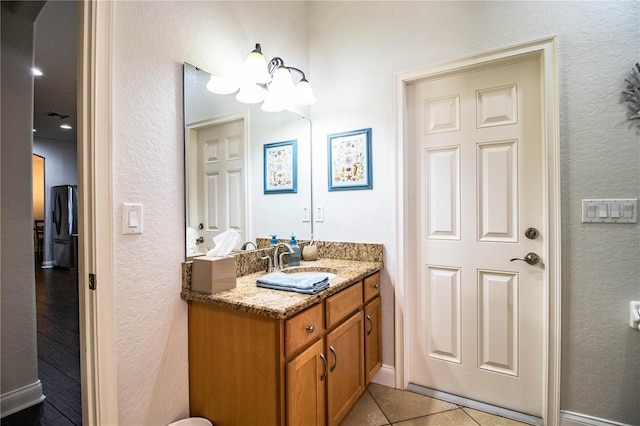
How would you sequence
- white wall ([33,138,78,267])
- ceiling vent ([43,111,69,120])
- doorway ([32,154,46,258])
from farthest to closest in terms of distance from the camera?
doorway ([32,154,46,258]) → white wall ([33,138,78,267]) → ceiling vent ([43,111,69,120])

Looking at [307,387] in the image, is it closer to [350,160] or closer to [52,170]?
[350,160]

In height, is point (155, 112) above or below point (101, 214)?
above

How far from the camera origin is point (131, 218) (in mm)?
1163

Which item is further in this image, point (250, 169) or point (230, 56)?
point (250, 169)

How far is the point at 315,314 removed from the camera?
4.26ft

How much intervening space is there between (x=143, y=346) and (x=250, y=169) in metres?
1.06

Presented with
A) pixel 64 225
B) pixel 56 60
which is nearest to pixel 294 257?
pixel 56 60

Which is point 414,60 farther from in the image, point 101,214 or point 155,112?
point 101,214

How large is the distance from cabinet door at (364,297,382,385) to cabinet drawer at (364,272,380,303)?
→ 0.14ft

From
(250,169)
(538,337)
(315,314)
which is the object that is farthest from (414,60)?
(538,337)

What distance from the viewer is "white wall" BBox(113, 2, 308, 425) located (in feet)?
3.76

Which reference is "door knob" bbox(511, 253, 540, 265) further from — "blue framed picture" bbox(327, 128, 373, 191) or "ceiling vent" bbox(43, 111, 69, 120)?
"ceiling vent" bbox(43, 111, 69, 120)

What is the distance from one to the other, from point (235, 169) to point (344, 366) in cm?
122

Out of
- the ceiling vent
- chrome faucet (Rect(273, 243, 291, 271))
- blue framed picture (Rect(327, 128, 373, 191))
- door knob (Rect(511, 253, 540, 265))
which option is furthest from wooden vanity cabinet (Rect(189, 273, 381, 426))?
the ceiling vent
